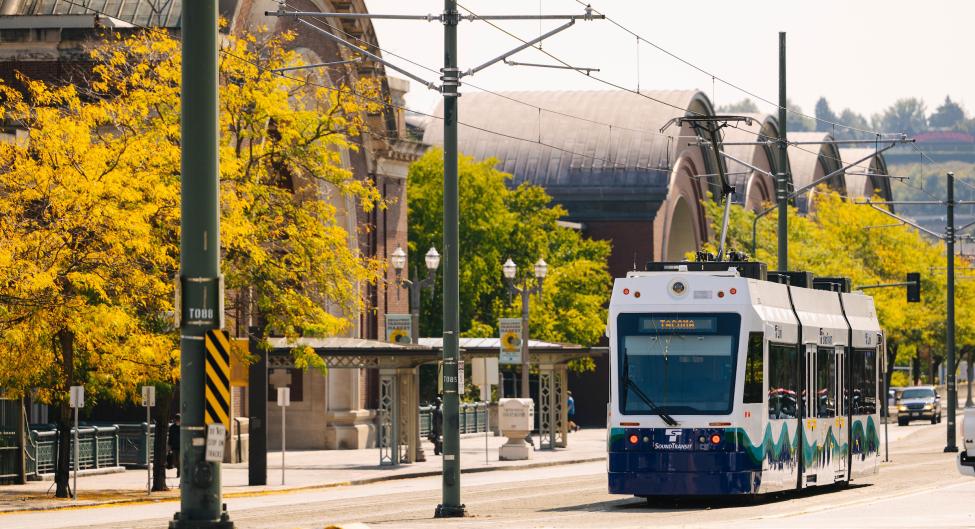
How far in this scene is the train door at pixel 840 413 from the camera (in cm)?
2870

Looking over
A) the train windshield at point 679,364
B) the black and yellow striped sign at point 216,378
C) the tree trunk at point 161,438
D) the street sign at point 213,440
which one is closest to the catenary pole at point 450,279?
the train windshield at point 679,364

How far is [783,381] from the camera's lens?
25641 mm

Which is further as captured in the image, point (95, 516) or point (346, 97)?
point (346, 97)

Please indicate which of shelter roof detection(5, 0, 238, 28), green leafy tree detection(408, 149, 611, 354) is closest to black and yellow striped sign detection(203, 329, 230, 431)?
shelter roof detection(5, 0, 238, 28)

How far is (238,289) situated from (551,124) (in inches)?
1935

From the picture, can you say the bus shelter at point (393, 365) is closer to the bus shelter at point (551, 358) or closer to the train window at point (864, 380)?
the bus shelter at point (551, 358)

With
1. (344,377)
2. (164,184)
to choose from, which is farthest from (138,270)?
(344,377)

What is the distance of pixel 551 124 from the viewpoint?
84.1 m

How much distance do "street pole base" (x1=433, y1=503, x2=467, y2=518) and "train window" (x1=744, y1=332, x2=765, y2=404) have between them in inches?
172

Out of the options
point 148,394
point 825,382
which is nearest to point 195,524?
point 825,382

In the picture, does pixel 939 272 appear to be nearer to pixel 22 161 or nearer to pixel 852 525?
pixel 22 161

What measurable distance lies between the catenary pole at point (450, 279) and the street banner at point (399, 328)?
2194 centimetres

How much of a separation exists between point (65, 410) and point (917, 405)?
54.9m

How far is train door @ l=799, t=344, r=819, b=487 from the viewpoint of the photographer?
2678 cm
